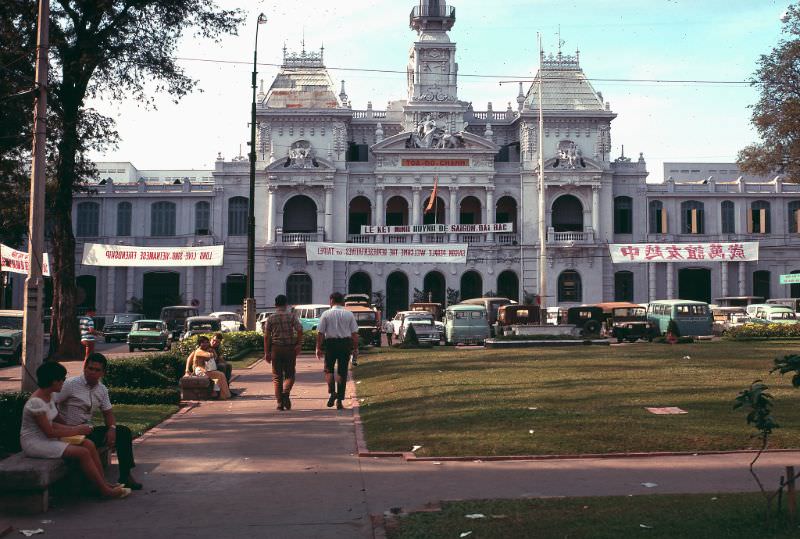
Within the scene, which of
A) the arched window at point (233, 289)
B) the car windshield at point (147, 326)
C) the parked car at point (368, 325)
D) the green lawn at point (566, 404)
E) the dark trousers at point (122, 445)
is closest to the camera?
the dark trousers at point (122, 445)

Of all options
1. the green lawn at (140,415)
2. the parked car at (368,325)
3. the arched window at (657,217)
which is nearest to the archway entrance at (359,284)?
the arched window at (657,217)

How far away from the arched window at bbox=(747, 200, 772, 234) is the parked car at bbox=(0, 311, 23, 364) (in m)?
49.3

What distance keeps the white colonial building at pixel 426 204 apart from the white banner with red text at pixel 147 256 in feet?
38.4

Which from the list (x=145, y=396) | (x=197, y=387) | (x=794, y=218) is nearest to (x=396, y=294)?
(x=794, y=218)

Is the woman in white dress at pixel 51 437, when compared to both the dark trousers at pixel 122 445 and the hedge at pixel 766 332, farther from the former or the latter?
the hedge at pixel 766 332

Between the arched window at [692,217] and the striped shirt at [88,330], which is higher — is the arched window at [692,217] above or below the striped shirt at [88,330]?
above

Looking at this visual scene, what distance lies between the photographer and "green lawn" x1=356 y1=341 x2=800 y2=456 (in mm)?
10820

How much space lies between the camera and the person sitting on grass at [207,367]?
1741 cm

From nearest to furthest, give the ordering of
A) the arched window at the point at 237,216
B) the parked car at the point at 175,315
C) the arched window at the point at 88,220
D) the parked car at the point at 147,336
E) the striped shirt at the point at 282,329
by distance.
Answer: the striped shirt at the point at 282,329 → the parked car at the point at 147,336 → the parked car at the point at 175,315 → the arched window at the point at 237,216 → the arched window at the point at 88,220

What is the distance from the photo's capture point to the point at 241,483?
927cm

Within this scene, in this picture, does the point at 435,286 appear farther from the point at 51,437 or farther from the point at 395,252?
the point at 51,437

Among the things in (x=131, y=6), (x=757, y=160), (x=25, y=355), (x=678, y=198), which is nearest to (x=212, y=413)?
(x=25, y=355)

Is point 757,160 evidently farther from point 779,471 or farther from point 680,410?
point 779,471

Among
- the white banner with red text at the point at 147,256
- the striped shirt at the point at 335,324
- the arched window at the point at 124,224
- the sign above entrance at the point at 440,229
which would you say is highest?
the arched window at the point at 124,224
